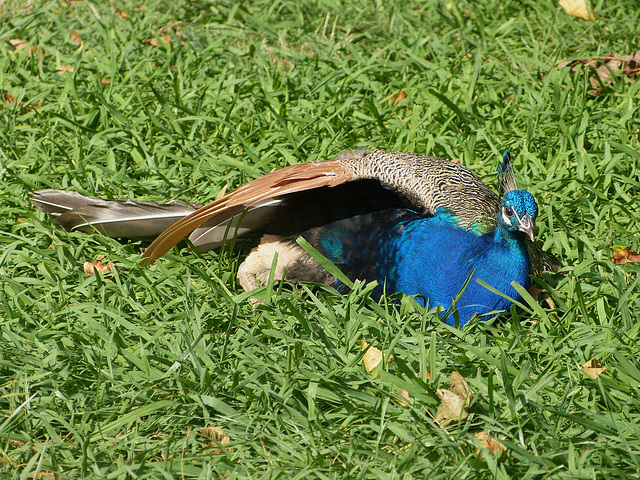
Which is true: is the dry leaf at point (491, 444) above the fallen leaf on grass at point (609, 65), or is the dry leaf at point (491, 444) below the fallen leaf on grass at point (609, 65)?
below

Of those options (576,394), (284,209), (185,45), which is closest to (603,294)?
(576,394)

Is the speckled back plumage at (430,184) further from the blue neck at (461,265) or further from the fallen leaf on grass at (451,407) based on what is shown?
the fallen leaf on grass at (451,407)

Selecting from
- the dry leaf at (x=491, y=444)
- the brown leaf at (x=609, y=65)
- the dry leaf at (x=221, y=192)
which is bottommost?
the dry leaf at (x=491, y=444)

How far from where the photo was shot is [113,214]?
11.3 feet

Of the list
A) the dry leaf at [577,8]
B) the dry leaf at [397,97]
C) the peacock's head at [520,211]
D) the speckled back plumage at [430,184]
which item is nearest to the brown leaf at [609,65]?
the dry leaf at [577,8]


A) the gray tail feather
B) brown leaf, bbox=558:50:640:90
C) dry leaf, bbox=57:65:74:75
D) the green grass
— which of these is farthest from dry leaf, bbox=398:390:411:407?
dry leaf, bbox=57:65:74:75

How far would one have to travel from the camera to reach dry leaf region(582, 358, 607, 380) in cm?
257

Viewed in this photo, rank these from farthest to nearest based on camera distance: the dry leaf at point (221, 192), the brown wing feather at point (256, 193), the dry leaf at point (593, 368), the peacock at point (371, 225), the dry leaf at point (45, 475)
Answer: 1. the dry leaf at point (221, 192)
2. the brown wing feather at point (256, 193)
3. the peacock at point (371, 225)
4. the dry leaf at point (593, 368)
5. the dry leaf at point (45, 475)

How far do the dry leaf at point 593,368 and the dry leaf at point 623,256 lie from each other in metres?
0.85

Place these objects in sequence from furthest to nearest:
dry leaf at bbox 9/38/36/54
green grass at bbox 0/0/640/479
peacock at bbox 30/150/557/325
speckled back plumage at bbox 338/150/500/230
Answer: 1. dry leaf at bbox 9/38/36/54
2. speckled back plumage at bbox 338/150/500/230
3. peacock at bbox 30/150/557/325
4. green grass at bbox 0/0/640/479

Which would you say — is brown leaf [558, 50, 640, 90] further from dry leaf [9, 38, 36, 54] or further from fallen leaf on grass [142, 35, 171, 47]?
dry leaf [9, 38, 36, 54]

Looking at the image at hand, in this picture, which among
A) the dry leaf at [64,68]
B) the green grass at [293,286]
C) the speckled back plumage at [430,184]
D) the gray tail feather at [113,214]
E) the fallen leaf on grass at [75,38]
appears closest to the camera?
the green grass at [293,286]

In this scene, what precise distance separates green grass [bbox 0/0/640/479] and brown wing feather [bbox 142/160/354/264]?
140 millimetres

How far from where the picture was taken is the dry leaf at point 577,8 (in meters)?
5.20
